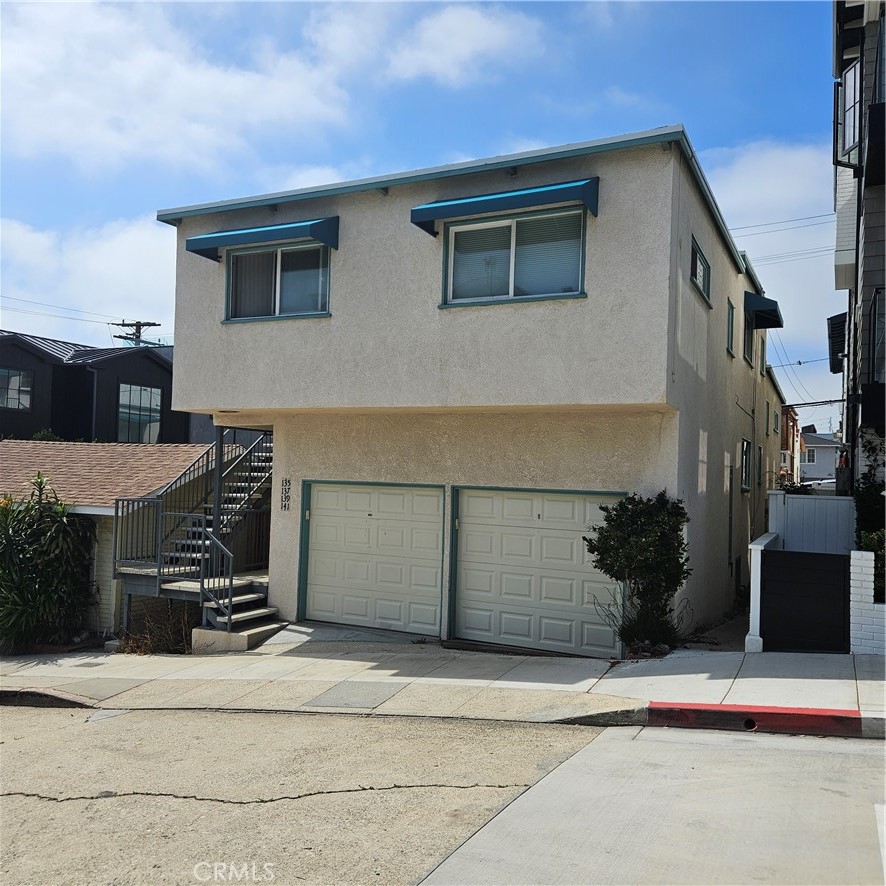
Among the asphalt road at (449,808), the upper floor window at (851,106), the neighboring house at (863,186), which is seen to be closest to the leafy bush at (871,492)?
the neighboring house at (863,186)

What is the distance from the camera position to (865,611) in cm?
848

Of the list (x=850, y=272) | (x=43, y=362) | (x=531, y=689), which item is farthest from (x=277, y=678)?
(x=43, y=362)

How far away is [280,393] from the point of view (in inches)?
468

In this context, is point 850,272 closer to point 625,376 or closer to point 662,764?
point 625,376

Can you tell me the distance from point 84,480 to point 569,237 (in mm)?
10225

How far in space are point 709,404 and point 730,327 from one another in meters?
2.66

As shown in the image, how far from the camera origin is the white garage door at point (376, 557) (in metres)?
12.1

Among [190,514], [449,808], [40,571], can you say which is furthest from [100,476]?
[449,808]

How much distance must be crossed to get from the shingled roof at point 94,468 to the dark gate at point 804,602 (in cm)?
1009

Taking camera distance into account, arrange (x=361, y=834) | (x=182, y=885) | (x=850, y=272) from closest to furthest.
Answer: (x=182, y=885), (x=361, y=834), (x=850, y=272)

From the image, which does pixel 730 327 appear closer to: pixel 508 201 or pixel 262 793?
pixel 508 201

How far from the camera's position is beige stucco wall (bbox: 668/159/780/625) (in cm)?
1031

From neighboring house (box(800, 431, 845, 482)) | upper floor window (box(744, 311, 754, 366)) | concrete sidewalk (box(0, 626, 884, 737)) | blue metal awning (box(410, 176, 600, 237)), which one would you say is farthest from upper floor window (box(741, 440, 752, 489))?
neighboring house (box(800, 431, 845, 482))

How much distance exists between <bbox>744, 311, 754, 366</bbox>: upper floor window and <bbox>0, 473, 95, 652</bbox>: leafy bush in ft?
42.6
